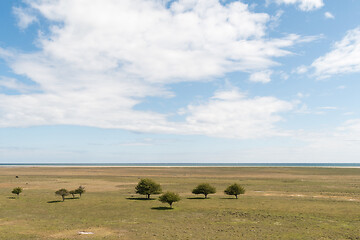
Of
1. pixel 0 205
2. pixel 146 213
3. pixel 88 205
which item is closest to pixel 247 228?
pixel 146 213

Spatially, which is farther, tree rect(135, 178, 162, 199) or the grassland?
tree rect(135, 178, 162, 199)

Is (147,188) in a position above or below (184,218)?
above

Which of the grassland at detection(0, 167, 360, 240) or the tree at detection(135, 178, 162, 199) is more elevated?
the tree at detection(135, 178, 162, 199)

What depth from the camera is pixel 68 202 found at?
59.5m

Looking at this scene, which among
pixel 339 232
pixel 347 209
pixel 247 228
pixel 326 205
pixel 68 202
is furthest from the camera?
pixel 68 202

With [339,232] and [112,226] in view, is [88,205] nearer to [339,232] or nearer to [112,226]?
[112,226]

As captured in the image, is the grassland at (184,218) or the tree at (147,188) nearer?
the grassland at (184,218)

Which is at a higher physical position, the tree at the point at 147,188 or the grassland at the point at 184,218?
the tree at the point at 147,188

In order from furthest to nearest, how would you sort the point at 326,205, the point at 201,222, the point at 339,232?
the point at 326,205 < the point at 201,222 < the point at 339,232

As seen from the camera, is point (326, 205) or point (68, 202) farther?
point (68, 202)

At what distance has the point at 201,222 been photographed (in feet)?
137

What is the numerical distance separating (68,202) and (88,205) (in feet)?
24.0

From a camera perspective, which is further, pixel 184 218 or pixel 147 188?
pixel 147 188

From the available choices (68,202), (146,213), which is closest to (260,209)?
(146,213)
